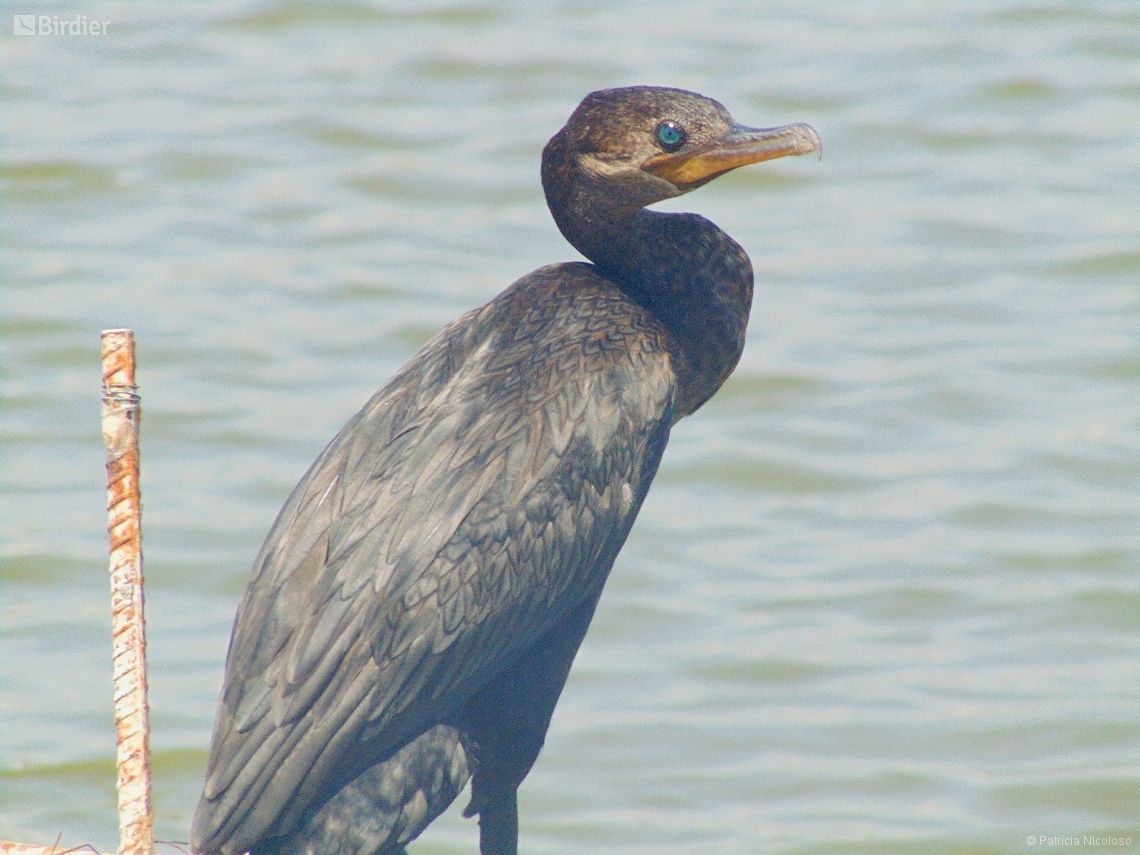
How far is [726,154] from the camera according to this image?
16.6ft

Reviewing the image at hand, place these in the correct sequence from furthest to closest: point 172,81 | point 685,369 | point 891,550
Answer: point 172,81 < point 891,550 < point 685,369

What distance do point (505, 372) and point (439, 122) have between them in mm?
10244

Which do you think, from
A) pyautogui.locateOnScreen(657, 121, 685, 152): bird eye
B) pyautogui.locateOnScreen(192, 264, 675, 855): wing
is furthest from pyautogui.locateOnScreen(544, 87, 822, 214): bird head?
pyautogui.locateOnScreen(192, 264, 675, 855): wing

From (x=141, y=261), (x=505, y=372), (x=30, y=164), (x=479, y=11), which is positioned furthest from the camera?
(x=479, y=11)

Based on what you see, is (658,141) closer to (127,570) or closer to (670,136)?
(670,136)

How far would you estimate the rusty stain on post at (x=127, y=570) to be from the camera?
3.90 meters

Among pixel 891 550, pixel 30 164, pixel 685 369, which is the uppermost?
pixel 685 369

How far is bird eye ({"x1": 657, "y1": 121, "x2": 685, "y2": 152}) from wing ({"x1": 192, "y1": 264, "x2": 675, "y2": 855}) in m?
0.41

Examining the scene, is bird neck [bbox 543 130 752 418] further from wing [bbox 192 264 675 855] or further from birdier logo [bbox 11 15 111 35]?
birdier logo [bbox 11 15 111 35]

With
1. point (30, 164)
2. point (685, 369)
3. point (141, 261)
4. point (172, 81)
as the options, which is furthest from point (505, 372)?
point (172, 81)

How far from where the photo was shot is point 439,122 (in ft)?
48.6

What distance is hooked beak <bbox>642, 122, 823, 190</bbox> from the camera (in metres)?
5.03

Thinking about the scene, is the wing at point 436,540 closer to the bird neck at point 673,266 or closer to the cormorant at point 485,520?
the cormorant at point 485,520

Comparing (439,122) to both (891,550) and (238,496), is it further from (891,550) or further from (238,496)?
(891,550)
